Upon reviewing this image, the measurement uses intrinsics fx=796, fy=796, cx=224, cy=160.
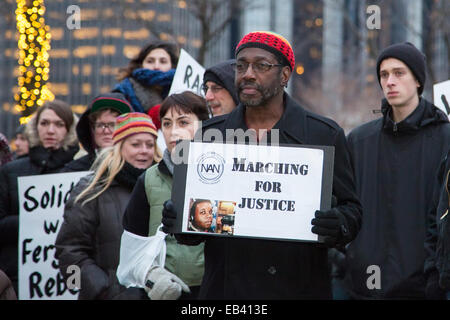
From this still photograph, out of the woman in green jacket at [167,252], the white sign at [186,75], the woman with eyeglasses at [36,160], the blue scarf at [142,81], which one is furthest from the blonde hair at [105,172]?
the blue scarf at [142,81]

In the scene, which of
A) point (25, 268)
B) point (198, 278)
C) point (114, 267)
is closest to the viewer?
point (198, 278)

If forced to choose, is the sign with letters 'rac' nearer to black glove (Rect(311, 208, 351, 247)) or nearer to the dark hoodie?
black glove (Rect(311, 208, 351, 247))

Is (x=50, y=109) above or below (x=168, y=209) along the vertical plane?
above

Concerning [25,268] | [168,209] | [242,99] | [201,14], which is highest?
[201,14]

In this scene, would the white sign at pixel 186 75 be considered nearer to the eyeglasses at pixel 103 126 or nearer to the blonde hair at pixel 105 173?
the eyeglasses at pixel 103 126

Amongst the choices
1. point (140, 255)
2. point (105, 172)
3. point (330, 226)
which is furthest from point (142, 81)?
point (330, 226)

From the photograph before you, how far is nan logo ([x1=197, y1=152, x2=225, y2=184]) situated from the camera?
13.2ft

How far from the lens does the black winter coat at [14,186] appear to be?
7.22m

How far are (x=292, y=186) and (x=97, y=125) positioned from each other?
3.41m

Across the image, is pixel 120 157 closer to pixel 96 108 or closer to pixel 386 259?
pixel 96 108

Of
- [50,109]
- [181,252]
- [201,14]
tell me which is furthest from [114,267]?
[201,14]

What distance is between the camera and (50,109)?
7.59 m

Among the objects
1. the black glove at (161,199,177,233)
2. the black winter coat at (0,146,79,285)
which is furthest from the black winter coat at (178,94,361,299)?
the black winter coat at (0,146,79,285)
